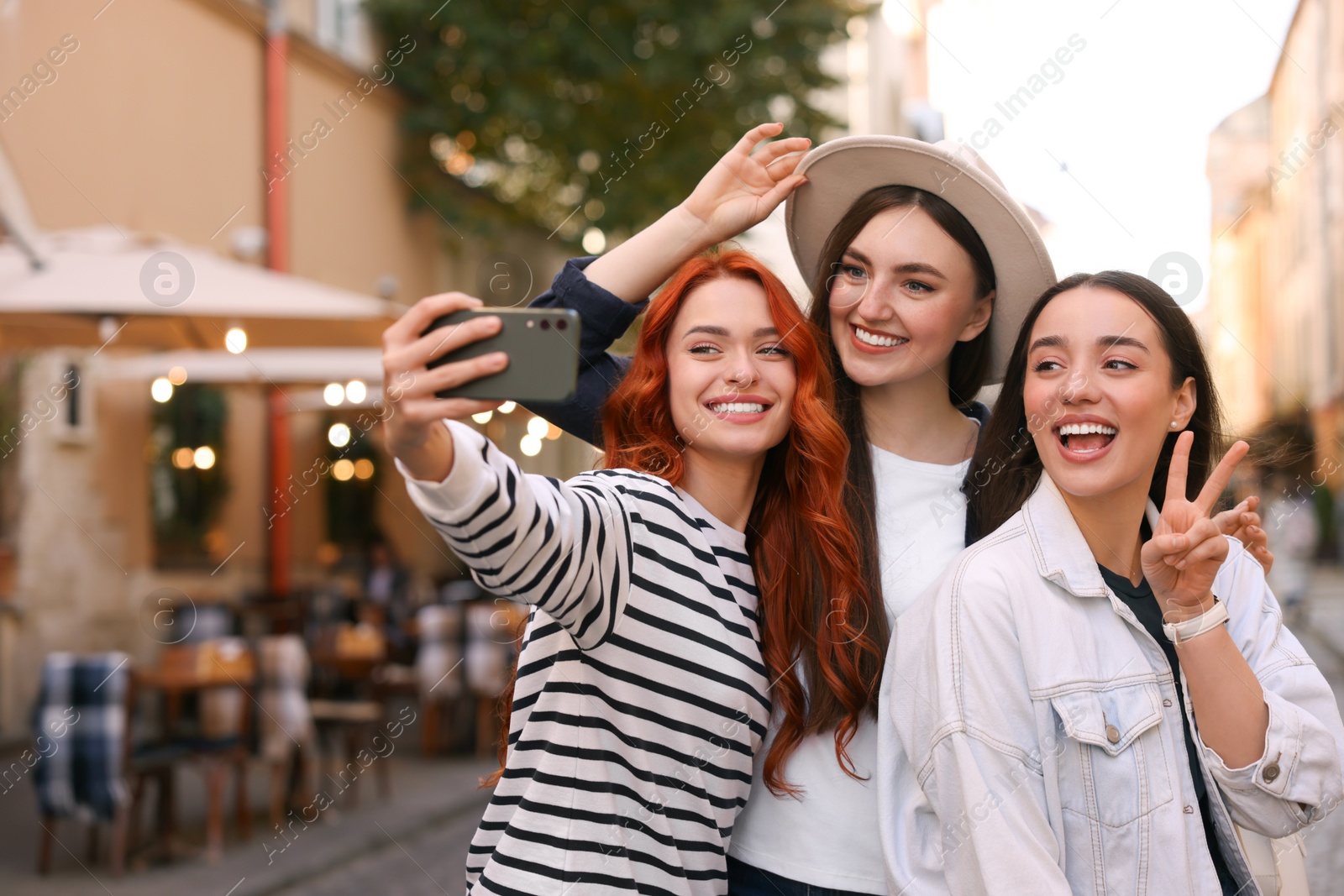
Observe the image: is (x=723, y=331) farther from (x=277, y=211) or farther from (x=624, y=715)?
(x=277, y=211)

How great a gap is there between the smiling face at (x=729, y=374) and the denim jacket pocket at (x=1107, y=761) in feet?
2.13

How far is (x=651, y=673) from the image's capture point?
1.89 metres

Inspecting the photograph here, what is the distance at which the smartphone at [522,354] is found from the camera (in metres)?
1.46

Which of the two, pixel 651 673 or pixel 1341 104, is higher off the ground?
pixel 1341 104

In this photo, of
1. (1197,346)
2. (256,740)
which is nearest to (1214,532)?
(1197,346)

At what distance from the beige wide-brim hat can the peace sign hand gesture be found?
2.09 ft

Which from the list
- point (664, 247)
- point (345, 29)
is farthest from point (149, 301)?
point (345, 29)

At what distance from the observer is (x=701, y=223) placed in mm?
2379

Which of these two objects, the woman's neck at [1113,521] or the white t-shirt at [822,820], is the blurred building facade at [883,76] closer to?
the woman's neck at [1113,521]

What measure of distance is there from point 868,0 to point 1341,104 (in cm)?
1809

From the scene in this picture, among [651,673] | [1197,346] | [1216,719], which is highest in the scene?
[1197,346]

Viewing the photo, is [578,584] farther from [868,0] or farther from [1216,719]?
[868,0]

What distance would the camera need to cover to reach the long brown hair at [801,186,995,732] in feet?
7.03

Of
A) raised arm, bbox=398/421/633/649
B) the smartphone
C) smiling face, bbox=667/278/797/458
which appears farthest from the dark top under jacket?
the smartphone
